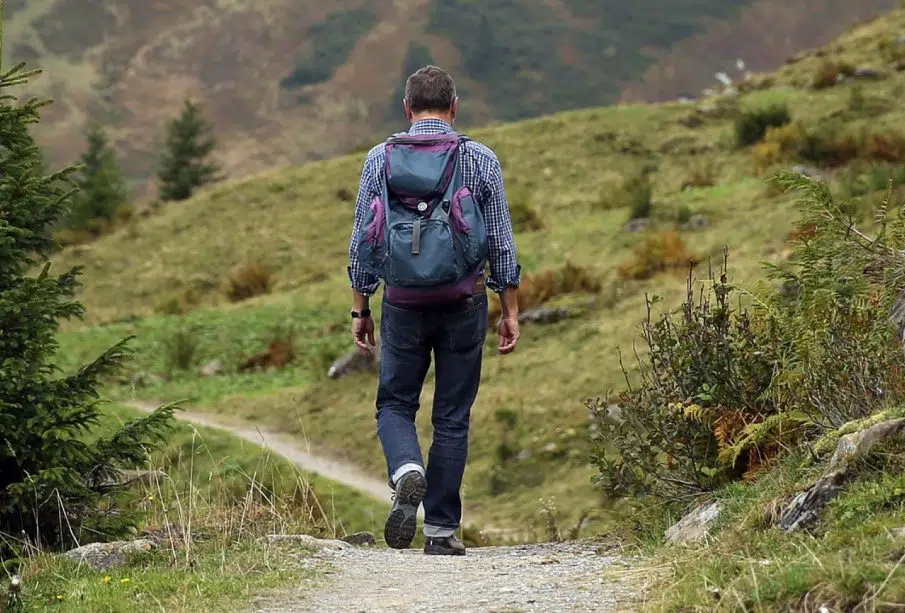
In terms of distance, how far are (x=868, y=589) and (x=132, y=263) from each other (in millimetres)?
27978

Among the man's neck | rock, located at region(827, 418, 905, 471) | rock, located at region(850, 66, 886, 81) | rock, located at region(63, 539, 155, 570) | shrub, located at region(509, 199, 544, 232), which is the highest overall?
the man's neck

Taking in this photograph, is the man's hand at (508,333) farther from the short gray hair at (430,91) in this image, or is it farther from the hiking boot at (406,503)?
the short gray hair at (430,91)

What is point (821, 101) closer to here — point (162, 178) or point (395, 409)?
point (395, 409)

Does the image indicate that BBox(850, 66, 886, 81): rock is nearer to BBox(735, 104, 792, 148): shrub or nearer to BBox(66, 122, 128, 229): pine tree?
BBox(735, 104, 792, 148): shrub

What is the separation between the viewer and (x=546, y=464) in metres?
12.4

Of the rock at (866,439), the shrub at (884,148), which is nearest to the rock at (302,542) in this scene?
the rock at (866,439)

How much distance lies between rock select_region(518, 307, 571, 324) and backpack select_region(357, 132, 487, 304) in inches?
411

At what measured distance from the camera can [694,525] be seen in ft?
19.5

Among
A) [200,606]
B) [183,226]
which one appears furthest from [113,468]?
[183,226]

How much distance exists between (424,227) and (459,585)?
5.15 ft

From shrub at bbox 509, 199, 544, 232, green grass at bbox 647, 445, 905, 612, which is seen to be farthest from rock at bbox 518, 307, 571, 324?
green grass at bbox 647, 445, 905, 612

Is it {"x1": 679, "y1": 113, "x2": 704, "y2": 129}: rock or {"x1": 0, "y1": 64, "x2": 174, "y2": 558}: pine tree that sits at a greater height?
{"x1": 0, "y1": 64, "x2": 174, "y2": 558}: pine tree

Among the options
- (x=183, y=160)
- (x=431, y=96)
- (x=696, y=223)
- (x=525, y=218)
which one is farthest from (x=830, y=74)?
(x=183, y=160)

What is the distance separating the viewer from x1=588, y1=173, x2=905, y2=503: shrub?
587 centimetres
